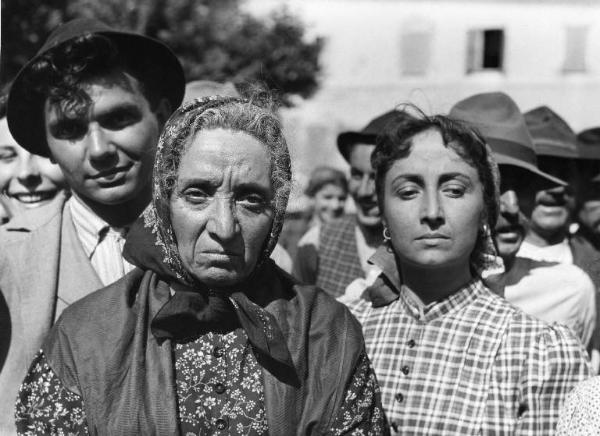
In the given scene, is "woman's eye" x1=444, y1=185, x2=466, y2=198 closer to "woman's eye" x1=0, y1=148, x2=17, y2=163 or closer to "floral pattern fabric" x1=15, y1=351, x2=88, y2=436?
"floral pattern fabric" x1=15, y1=351, x2=88, y2=436

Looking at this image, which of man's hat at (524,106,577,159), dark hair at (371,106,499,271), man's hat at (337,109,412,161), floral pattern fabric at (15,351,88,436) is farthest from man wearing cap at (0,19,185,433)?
man's hat at (524,106,577,159)

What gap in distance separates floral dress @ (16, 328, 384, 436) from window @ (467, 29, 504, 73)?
70.3ft

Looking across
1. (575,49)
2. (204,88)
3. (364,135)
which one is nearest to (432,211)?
(204,88)

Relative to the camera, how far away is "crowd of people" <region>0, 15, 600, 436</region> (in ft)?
8.12

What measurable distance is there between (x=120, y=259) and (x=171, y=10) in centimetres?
1334

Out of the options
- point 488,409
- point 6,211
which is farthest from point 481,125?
point 6,211

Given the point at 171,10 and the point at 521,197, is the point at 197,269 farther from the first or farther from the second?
the point at 171,10

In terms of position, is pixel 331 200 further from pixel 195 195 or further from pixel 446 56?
pixel 446 56

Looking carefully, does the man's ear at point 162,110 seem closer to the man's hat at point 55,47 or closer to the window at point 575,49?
the man's hat at point 55,47

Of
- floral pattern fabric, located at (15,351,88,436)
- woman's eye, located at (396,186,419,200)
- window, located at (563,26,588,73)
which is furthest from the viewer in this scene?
window, located at (563,26,588,73)

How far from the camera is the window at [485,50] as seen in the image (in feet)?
75.3

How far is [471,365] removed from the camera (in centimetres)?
303

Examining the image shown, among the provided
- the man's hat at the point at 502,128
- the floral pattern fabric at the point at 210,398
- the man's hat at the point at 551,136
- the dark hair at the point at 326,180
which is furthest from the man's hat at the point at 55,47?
the dark hair at the point at 326,180

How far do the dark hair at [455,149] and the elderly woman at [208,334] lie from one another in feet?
2.45
